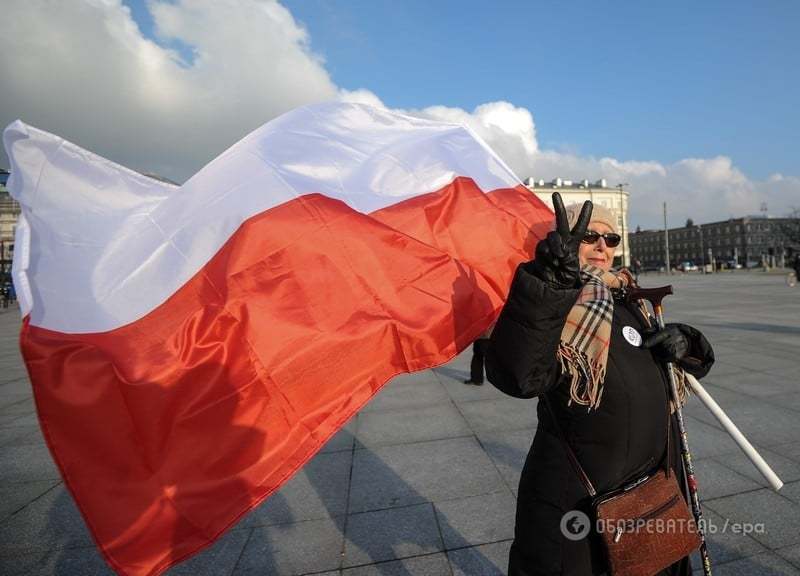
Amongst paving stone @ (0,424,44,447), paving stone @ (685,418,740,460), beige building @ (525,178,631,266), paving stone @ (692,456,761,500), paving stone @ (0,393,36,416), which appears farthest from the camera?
beige building @ (525,178,631,266)

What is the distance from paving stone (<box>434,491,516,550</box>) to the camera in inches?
119

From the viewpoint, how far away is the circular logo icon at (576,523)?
1718mm

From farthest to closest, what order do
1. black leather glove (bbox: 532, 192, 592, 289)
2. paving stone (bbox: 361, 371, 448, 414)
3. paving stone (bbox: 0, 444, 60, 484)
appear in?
paving stone (bbox: 361, 371, 448, 414) < paving stone (bbox: 0, 444, 60, 484) < black leather glove (bbox: 532, 192, 592, 289)

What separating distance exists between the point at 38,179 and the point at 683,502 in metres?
2.85

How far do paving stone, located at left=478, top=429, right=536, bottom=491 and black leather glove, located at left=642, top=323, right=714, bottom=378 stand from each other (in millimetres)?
2099

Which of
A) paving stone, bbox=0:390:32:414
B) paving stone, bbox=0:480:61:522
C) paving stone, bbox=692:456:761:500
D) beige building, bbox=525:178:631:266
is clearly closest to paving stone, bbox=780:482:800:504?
paving stone, bbox=692:456:761:500

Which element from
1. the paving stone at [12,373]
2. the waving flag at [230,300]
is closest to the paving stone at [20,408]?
the paving stone at [12,373]

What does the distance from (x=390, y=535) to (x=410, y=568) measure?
39 cm

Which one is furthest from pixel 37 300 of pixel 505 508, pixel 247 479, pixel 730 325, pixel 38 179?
pixel 730 325

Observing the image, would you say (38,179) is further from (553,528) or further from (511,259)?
→ (553,528)

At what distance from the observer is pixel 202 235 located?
1.99 metres

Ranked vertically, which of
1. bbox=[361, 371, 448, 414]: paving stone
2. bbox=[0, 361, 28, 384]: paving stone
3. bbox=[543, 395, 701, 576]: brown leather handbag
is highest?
bbox=[543, 395, 701, 576]: brown leather handbag

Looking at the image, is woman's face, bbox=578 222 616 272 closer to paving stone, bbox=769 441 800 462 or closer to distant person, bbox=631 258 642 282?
distant person, bbox=631 258 642 282

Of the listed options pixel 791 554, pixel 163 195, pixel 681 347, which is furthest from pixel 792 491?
pixel 163 195
